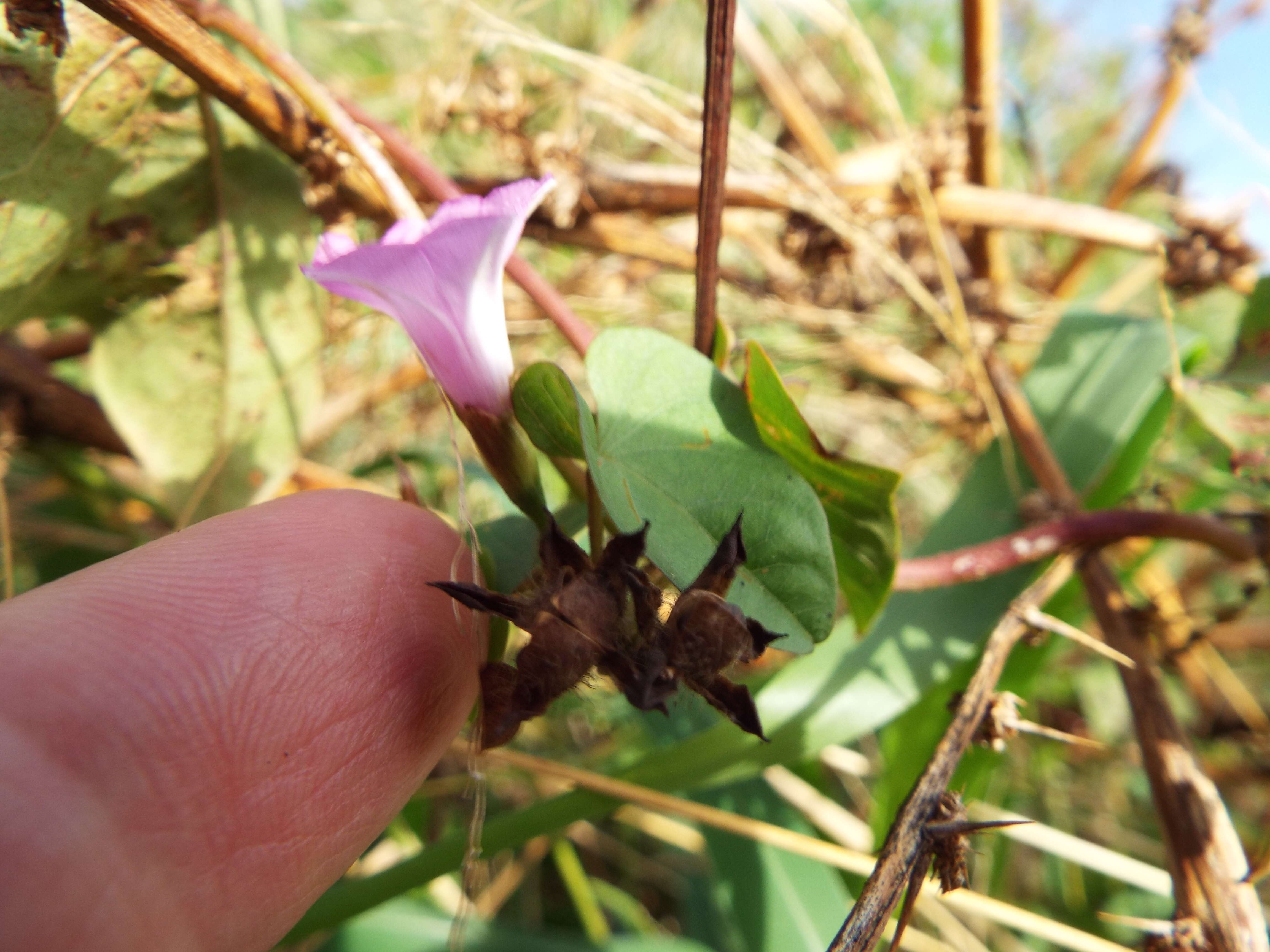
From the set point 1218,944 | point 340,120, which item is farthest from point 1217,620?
point 340,120

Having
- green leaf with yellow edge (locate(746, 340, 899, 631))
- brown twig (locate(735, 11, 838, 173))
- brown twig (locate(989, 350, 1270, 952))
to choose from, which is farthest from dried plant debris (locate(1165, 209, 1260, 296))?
green leaf with yellow edge (locate(746, 340, 899, 631))

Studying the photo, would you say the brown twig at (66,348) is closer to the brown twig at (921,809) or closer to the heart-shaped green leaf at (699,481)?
the heart-shaped green leaf at (699,481)

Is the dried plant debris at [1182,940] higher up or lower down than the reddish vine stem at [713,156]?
lower down

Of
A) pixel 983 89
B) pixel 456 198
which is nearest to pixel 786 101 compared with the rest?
pixel 983 89

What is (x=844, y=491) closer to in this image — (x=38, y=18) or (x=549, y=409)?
(x=549, y=409)

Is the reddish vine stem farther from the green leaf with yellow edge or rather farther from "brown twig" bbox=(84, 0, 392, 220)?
"brown twig" bbox=(84, 0, 392, 220)

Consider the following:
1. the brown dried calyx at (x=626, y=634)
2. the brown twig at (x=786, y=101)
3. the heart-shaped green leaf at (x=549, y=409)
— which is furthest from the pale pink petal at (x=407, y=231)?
the brown twig at (x=786, y=101)
